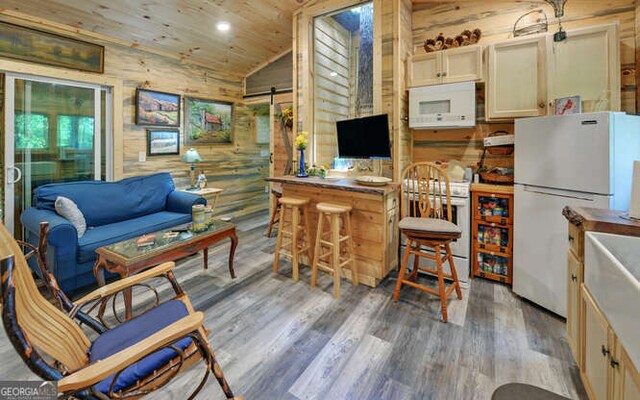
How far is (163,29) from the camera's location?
12.8ft

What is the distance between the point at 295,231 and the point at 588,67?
2932 mm

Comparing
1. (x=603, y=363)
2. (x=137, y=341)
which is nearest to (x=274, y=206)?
(x=137, y=341)

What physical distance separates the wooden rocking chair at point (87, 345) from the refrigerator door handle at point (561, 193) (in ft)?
8.43

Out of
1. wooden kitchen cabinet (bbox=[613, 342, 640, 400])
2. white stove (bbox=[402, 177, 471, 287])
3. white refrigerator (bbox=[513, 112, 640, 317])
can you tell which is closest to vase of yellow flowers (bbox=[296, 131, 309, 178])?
white stove (bbox=[402, 177, 471, 287])

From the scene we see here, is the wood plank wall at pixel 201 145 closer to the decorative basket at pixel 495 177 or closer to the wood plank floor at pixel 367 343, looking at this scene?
the wood plank floor at pixel 367 343

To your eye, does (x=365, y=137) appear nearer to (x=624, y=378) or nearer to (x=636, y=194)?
(x=636, y=194)

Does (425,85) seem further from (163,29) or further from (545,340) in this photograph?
(163,29)

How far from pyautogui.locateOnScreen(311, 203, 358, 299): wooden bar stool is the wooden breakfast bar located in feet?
0.35

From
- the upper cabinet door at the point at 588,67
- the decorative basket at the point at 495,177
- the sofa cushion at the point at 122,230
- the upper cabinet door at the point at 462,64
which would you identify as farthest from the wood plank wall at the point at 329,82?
the upper cabinet door at the point at 588,67

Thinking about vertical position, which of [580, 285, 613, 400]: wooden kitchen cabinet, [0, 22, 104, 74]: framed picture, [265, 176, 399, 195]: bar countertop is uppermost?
[0, 22, 104, 74]: framed picture

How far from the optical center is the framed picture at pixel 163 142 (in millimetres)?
4375

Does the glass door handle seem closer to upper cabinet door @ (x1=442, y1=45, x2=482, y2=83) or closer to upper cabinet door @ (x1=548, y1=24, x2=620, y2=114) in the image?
upper cabinet door @ (x1=442, y1=45, x2=482, y2=83)

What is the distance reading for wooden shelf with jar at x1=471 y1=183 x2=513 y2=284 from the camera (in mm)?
2857

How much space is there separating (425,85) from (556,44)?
112 centimetres
